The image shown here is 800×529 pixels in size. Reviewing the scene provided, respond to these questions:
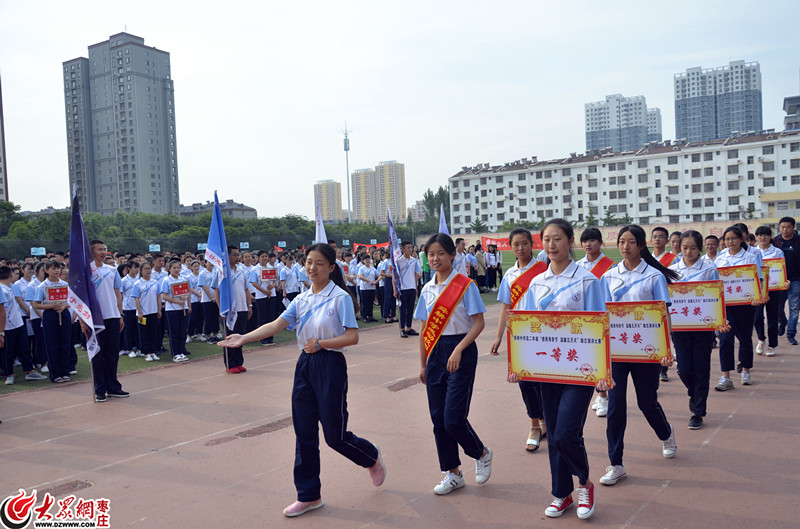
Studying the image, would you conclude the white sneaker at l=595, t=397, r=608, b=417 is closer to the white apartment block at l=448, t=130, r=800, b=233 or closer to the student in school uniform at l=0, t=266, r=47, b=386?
the student in school uniform at l=0, t=266, r=47, b=386

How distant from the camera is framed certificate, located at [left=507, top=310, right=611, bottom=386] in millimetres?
4129

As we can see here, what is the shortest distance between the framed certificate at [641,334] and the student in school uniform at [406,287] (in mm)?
8753

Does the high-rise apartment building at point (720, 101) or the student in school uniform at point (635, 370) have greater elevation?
the high-rise apartment building at point (720, 101)

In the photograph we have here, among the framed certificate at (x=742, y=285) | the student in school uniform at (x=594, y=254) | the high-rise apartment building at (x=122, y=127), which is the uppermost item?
the high-rise apartment building at (x=122, y=127)

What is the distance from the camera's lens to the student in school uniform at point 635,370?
4.81 m

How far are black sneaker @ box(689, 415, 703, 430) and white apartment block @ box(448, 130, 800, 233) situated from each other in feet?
217

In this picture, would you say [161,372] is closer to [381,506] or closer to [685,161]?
[381,506]

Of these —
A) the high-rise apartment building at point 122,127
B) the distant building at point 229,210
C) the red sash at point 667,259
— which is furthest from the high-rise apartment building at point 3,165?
the red sash at point 667,259

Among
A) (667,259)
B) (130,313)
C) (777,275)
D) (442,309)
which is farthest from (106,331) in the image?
(777,275)

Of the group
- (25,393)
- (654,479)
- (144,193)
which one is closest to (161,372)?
(25,393)

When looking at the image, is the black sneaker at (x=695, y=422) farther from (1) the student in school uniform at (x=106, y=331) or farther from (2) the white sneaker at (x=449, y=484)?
(1) the student in school uniform at (x=106, y=331)

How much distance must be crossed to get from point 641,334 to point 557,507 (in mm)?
1517

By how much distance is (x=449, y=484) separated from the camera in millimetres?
4719

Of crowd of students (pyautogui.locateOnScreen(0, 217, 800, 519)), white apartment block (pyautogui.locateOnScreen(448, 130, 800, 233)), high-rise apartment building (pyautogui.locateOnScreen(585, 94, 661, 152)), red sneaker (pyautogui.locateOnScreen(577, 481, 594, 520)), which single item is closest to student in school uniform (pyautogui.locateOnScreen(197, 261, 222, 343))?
crowd of students (pyautogui.locateOnScreen(0, 217, 800, 519))
